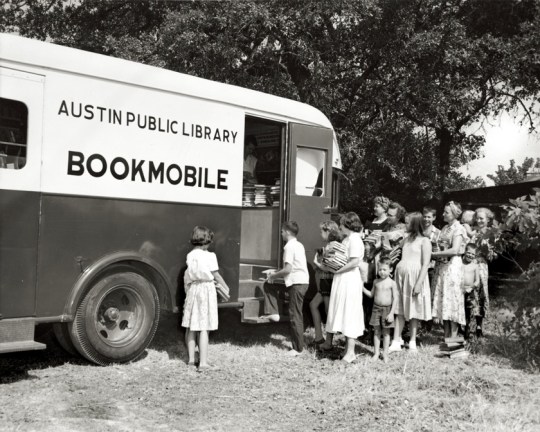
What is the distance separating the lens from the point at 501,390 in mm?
6074

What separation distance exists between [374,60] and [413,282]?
8004 millimetres

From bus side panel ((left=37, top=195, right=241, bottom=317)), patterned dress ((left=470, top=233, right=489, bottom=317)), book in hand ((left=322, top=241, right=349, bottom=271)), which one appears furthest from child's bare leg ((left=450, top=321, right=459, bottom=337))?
bus side panel ((left=37, top=195, right=241, bottom=317))

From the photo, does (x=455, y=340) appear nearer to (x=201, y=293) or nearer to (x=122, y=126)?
(x=201, y=293)

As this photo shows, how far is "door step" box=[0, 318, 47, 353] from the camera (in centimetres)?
580

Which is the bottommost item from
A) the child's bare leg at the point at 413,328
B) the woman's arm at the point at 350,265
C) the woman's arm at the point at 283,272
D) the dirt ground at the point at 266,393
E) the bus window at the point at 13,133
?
the dirt ground at the point at 266,393

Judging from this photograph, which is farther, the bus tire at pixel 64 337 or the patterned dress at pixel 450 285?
the patterned dress at pixel 450 285

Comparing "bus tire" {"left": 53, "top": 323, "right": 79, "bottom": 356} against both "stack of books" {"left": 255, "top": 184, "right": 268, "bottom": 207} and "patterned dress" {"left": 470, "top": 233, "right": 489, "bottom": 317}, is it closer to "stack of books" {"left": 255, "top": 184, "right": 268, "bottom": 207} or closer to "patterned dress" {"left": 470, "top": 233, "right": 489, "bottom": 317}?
"stack of books" {"left": 255, "top": 184, "right": 268, "bottom": 207}

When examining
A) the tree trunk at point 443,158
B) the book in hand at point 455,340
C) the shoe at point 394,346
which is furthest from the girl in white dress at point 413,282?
the tree trunk at point 443,158

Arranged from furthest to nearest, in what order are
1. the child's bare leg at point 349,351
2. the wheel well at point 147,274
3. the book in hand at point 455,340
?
the book in hand at point 455,340 < the child's bare leg at point 349,351 < the wheel well at point 147,274

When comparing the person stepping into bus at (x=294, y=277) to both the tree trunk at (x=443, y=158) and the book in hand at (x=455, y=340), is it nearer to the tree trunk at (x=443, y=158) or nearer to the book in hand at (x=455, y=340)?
the book in hand at (x=455, y=340)

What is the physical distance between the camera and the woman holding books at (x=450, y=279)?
25.7 ft

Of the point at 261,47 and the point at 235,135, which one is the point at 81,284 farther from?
the point at 261,47

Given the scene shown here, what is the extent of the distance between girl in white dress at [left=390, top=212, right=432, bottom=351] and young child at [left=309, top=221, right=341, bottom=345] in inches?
33.0

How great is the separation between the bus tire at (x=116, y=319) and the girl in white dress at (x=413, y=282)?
283 cm
